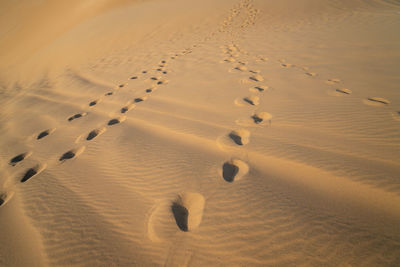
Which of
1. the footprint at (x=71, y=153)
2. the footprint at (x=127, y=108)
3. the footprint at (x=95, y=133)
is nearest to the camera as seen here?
the footprint at (x=71, y=153)

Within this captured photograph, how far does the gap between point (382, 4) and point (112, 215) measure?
49.6 feet

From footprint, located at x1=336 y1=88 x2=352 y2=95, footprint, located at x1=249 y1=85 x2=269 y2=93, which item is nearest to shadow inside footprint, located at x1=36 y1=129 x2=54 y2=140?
footprint, located at x1=249 y1=85 x2=269 y2=93

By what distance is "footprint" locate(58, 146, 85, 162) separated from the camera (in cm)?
203

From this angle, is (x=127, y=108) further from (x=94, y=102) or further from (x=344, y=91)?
(x=344, y=91)

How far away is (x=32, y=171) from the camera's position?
1.94 meters

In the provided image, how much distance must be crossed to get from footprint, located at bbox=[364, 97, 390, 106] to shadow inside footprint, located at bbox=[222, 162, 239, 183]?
7.14ft

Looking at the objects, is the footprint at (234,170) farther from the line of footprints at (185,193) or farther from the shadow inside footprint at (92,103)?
the shadow inside footprint at (92,103)

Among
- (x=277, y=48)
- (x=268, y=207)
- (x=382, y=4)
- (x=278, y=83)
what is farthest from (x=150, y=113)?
(x=382, y=4)

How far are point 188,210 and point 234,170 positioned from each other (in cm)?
55

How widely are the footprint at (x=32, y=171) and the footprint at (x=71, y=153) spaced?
0.19 metres

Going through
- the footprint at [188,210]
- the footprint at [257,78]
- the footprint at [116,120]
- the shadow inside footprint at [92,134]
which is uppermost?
the footprint at [116,120]

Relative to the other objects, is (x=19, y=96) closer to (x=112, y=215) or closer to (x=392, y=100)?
(x=112, y=215)

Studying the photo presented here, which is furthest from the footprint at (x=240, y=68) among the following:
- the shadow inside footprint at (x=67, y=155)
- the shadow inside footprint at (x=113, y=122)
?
the shadow inside footprint at (x=67, y=155)

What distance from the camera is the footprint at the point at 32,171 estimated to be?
185 centimetres
